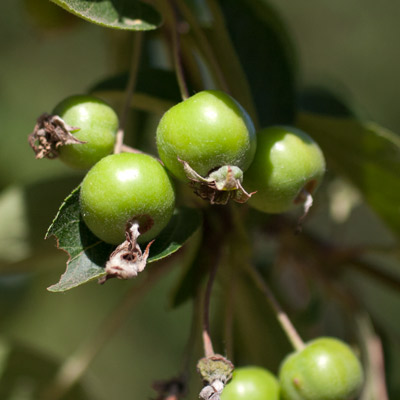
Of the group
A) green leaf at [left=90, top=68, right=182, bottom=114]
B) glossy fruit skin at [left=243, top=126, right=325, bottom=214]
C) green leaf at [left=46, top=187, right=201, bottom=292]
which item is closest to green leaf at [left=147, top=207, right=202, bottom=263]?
green leaf at [left=46, top=187, right=201, bottom=292]

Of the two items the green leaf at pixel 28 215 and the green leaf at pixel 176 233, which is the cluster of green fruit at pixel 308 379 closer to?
the green leaf at pixel 176 233

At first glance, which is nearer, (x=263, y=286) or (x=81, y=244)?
(x=81, y=244)

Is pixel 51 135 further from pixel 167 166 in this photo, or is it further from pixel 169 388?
pixel 169 388

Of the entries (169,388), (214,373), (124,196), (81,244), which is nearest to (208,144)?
(124,196)

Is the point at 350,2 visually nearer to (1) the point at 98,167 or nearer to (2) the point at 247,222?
(2) the point at 247,222

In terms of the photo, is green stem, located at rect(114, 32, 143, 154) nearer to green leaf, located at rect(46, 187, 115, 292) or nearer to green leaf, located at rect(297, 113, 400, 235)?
green leaf, located at rect(46, 187, 115, 292)

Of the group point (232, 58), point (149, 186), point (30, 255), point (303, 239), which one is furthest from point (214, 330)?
point (149, 186)
